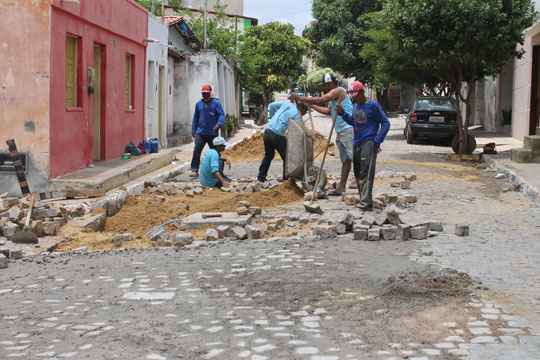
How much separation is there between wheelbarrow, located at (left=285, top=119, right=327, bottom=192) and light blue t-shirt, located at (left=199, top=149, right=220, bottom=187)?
1.20 metres

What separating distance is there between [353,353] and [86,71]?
34.4 feet

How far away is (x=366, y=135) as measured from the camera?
9.66 metres

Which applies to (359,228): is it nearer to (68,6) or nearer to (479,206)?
(479,206)

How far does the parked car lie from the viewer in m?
24.0

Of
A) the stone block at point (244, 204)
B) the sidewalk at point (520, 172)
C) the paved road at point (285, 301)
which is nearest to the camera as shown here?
the paved road at point (285, 301)

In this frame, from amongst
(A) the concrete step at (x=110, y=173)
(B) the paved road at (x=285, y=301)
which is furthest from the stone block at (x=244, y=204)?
(A) the concrete step at (x=110, y=173)

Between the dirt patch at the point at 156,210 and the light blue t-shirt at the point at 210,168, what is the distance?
1.00ft

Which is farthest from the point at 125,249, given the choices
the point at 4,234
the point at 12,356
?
the point at 12,356

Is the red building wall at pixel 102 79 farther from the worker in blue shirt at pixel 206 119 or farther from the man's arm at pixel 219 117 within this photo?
the man's arm at pixel 219 117

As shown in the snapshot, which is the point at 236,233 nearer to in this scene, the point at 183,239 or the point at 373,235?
the point at 183,239

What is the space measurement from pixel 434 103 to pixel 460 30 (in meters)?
6.52

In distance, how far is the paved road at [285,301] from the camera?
4.09 meters

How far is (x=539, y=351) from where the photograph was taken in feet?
13.1

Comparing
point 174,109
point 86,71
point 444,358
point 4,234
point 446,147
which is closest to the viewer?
Result: point 444,358
